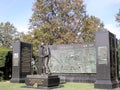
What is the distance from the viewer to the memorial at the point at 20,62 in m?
20.6

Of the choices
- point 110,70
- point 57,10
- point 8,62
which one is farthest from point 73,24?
point 110,70

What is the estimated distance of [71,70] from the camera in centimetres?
2105

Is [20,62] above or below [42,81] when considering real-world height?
above

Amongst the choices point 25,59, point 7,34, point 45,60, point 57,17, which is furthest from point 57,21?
point 7,34

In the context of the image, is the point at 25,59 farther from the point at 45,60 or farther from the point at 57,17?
the point at 57,17

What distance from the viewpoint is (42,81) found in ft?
50.6

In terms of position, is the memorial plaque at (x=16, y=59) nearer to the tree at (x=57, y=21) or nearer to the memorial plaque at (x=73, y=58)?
the memorial plaque at (x=73, y=58)

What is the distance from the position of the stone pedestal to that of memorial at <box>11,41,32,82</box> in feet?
14.7

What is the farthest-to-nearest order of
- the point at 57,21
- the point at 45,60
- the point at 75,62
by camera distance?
the point at 57,21, the point at 75,62, the point at 45,60

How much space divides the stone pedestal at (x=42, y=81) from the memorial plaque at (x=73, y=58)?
15.9ft

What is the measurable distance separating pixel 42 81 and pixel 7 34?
126ft

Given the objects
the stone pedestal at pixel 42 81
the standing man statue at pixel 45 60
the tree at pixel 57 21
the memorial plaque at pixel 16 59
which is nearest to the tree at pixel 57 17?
the tree at pixel 57 21

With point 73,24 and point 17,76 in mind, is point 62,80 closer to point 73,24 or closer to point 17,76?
point 17,76

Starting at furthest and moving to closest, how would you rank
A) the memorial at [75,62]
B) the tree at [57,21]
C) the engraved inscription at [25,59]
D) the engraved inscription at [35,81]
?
the tree at [57,21] < the engraved inscription at [25,59] < the memorial at [75,62] < the engraved inscription at [35,81]
